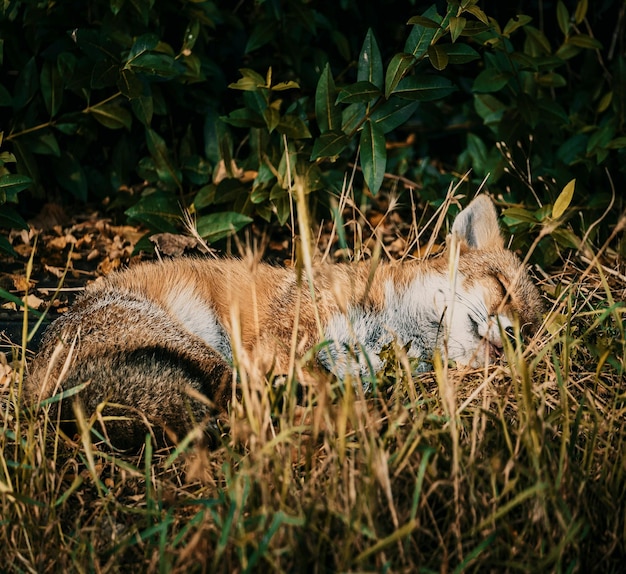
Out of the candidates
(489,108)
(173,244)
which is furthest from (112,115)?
(489,108)

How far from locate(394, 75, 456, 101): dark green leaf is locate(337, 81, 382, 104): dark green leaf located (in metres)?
0.14

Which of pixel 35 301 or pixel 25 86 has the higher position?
pixel 25 86

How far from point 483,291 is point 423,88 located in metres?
1.16

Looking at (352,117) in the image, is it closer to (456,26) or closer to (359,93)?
(359,93)

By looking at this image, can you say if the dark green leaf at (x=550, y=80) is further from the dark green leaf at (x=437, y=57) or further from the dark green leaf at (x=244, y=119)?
the dark green leaf at (x=244, y=119)

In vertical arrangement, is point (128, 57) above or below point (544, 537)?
above

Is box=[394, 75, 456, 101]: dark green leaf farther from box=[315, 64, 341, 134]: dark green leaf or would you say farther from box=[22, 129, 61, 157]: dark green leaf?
box=[22, 129, 61, 157]: dark green leaf

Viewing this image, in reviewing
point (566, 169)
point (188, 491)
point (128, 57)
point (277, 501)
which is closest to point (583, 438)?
point (277, 501)

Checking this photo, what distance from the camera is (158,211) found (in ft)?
15.5

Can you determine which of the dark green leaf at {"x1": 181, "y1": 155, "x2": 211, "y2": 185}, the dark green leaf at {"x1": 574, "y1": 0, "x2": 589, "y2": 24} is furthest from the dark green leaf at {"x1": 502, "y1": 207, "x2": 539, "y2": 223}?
the dark green leaf at {"x1": 181, "y1": 155, "x2": 211, "y2": 185}

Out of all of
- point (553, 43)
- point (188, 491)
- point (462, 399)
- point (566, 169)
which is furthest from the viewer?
point (553, 43)

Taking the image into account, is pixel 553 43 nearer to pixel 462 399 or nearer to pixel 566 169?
pixel 566 169

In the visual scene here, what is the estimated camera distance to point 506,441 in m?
2.67

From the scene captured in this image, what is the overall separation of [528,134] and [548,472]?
3002 millimetres
